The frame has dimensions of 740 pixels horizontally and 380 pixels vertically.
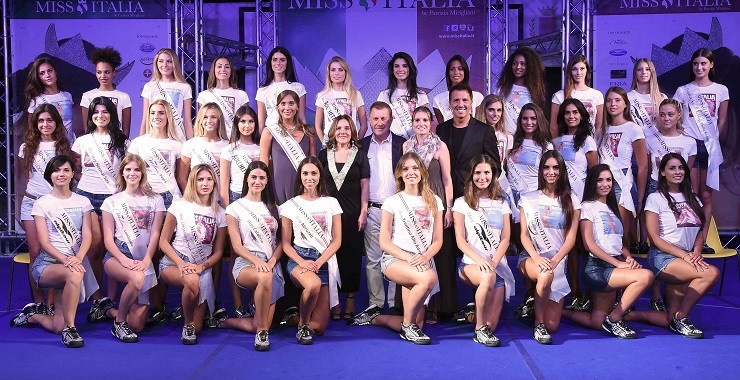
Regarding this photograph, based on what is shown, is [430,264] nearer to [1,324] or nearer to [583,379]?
[583,379]

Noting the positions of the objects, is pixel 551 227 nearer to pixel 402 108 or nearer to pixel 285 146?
pixel 402 108

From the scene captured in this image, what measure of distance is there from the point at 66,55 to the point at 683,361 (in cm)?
618

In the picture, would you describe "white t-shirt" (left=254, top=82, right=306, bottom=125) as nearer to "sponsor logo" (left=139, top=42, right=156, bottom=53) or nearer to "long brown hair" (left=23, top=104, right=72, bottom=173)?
"long brown hair" (left=23, top=104, right=72, bottom=173)

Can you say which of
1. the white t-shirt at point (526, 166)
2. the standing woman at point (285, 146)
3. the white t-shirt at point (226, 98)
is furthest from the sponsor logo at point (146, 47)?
the white t-shirt at point (526, 166)

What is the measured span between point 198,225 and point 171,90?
146 centimetres

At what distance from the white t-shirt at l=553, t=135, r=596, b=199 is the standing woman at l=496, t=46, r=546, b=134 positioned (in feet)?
1.47

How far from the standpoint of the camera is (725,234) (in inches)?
Answer: 288

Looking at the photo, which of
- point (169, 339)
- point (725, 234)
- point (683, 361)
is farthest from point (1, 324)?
point (725, 234)

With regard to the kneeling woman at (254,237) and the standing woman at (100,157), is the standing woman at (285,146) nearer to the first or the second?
the kneeling woman at (254,237)

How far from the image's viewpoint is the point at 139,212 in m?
4.70

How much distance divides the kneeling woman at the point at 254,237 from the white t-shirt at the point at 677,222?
2297mm

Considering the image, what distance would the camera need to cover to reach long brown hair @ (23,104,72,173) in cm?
518

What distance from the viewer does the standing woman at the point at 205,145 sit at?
16.8 feet

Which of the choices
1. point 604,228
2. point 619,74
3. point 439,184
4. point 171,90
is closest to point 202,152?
point 171,90
